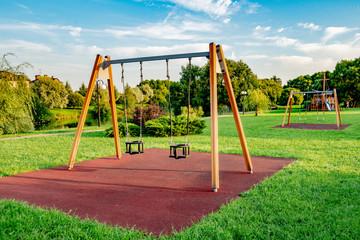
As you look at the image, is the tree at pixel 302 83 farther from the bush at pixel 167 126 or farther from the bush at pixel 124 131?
the bush at pixel 124 131

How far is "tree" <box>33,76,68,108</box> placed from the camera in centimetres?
3955

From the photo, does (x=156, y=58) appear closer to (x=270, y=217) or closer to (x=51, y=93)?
(x=270, y=217)

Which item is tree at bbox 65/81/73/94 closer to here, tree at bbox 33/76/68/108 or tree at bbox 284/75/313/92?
tree at bbox 33/76/68/108

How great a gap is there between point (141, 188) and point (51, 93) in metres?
41.9

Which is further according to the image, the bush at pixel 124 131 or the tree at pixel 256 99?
the tree at pixel 256 99

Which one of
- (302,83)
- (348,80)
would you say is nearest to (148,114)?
(348,80)

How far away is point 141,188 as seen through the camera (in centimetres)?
472

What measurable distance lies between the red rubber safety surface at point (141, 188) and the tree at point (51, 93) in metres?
37.0

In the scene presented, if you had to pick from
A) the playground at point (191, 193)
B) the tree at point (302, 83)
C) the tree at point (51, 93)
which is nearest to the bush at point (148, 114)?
the playground at point (191, 193)

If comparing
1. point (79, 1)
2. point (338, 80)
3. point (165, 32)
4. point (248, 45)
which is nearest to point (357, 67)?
point (338, 80)

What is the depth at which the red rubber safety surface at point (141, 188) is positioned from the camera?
353cm

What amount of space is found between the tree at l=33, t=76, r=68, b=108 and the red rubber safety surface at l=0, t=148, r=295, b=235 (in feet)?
121

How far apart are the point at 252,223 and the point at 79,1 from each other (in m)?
12.6

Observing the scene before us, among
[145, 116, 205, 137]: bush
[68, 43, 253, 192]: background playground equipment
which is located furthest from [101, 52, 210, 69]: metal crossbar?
[145, 116, 205, 137]: bush
